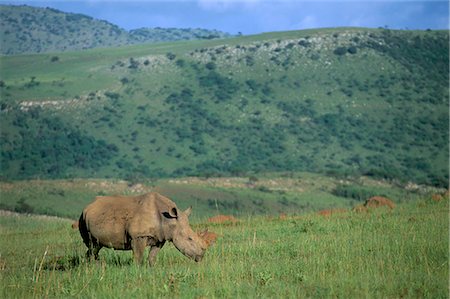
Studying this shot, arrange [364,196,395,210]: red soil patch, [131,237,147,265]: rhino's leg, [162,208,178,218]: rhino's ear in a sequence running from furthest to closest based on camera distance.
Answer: [364,196,395,210]: red soil patch
[162,208,178,218]: rhino's ear
[131,237,147,265]: rhino's leg

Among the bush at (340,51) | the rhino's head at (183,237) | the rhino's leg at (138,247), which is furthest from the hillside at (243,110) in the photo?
the rhino's leg at (138,247)

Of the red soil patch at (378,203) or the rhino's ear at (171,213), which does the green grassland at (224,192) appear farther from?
the rhino's ear at (171,213)

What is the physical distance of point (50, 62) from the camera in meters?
130

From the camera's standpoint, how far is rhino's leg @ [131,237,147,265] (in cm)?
1455

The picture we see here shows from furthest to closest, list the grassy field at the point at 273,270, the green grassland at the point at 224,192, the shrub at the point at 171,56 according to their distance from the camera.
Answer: the shrub at the point at 171,56 < the green grassland at the point at 224,192 < the grassy field at the point at 273,270

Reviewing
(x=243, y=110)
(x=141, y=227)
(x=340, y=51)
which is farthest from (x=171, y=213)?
(x=340, y=51)

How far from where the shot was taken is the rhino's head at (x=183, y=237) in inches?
573

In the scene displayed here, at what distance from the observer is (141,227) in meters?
14.7

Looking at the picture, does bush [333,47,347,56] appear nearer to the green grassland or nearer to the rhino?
the green grassland

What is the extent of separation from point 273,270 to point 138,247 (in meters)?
2.89

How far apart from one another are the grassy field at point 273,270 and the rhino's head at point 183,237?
0.22 metres

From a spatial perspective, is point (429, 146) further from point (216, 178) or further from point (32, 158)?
point (32, 158)

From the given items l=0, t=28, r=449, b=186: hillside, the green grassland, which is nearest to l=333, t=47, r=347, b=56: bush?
l=0, t=28, r=449, b=186: hillside

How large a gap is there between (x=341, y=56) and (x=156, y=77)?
28964mm
